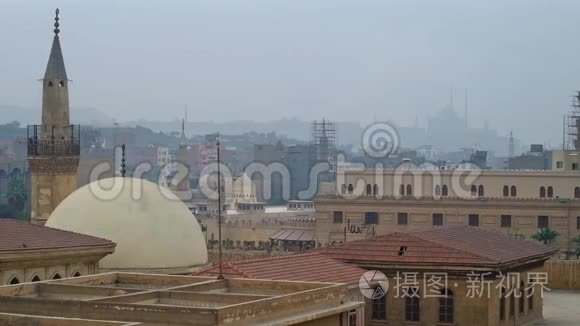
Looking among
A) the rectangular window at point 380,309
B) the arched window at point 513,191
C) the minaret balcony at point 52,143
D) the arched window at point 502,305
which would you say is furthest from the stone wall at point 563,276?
the arched window at point 513,191

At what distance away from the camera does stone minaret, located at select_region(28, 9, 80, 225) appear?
4322 centimetres

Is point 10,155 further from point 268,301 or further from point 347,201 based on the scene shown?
point 268,301

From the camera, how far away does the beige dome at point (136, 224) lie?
30.7 metres

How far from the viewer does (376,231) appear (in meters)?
71.6

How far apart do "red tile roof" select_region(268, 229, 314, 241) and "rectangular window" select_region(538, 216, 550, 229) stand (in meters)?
13.0

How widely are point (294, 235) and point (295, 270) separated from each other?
4502 cm

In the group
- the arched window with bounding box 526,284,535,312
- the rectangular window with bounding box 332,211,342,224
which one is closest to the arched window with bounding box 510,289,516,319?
the arched window with bounding box 526,284,535,312

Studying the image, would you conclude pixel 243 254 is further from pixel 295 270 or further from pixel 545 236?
pixel 295 270

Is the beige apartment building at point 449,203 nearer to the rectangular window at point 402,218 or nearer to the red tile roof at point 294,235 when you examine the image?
the rectangular window at point 402,218

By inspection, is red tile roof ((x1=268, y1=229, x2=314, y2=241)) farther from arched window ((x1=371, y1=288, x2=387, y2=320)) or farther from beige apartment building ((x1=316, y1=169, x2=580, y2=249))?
arched window ((x1=371, y1=288, x2=387, y2=320))

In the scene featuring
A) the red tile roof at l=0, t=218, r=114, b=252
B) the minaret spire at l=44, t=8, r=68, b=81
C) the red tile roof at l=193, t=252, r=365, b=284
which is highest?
the minaret spire at l=44, t=8, r=68, b=81

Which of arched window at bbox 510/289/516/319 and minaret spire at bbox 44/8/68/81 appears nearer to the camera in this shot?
arched window at bbox 510/289/516/319

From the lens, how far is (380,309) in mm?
31875

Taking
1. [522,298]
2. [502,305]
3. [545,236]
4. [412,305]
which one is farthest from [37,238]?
[545,236]
